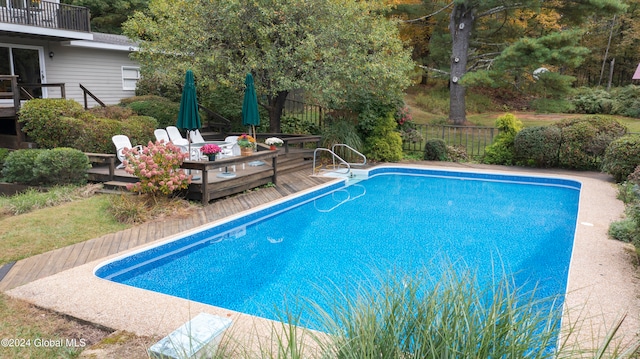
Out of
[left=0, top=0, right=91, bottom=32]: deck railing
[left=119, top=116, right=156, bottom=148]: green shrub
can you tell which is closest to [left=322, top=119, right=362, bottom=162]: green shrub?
[left=119, top=116, right=156, bottom=148]: green shrub

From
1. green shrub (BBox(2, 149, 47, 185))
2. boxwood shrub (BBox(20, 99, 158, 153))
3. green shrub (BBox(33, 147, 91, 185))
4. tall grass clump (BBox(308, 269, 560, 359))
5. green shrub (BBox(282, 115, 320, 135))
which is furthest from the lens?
green shrub (BBox(282, 115, 320, 135))

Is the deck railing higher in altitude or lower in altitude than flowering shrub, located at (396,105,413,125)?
higher

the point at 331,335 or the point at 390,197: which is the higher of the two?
the point at 331,335

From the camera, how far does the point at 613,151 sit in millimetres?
10164

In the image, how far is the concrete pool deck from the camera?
3.76 meters

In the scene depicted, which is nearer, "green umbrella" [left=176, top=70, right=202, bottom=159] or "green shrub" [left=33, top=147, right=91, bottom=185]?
"green umbrella" [left=176, top=70, right=202, bottom=159]

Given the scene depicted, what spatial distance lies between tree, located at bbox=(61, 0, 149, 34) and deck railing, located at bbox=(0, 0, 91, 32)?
8.50 meters

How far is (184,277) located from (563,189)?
9.57 meters

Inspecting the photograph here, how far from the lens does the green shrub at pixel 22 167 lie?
28.9 ft

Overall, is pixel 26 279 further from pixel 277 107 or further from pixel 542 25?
pixel 542 25

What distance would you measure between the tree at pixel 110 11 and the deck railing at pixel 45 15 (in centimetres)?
850

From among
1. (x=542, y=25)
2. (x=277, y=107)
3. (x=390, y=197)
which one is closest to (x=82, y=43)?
(x=277, y=107)

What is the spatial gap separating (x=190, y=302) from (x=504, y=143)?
11370mm

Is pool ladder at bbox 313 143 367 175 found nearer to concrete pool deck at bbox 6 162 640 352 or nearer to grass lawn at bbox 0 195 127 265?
grass lawn at bbox 0 195 127 265
